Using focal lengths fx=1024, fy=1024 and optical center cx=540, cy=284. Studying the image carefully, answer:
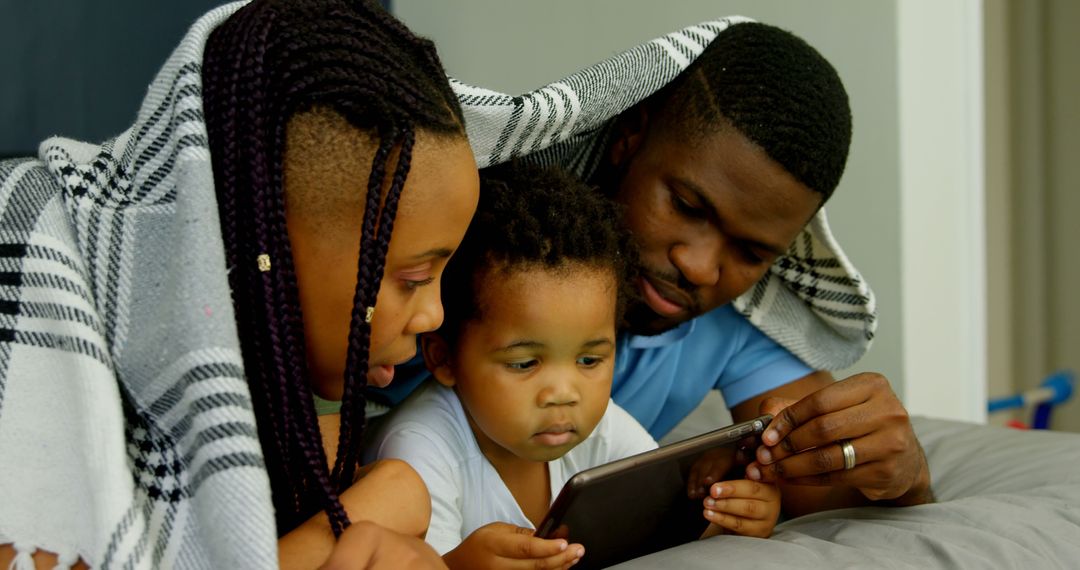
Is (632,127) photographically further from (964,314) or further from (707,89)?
(964,314)

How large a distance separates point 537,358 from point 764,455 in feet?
0.80

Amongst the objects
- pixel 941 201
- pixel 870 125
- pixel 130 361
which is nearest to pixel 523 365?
pixel 130 361

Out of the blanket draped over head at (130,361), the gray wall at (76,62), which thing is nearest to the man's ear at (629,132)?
the blanket draped over head at (130,361)

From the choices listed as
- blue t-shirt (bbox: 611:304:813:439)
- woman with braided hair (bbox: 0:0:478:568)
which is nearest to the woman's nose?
woman with braided hair (bbox: 0:0:478:568)

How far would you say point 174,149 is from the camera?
0.72 metres

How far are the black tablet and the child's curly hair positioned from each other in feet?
0.70

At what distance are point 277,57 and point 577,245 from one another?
388 mm

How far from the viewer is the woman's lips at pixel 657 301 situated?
47.4 inches

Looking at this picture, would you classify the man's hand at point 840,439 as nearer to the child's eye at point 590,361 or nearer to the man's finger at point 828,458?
the man's finger at point 828,458

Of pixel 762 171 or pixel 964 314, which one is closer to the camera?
pixel 762 171

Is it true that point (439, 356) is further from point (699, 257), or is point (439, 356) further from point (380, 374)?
point (699, 257)

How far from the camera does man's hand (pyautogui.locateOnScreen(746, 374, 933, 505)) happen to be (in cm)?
99

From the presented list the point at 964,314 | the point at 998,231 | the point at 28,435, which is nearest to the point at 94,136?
the point at 28,435

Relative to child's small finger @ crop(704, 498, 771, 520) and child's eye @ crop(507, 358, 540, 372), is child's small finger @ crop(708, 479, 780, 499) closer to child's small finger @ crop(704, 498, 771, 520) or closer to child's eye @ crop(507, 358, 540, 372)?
child's small finger @ crop(704, 498, 771, 520)
